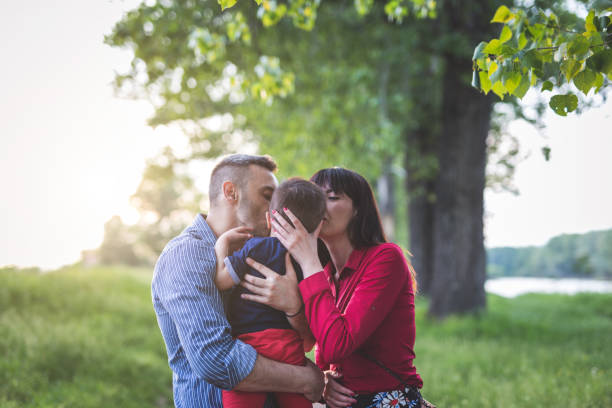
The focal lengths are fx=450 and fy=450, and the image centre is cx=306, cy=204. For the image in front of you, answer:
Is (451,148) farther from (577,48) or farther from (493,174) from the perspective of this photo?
(493,174)

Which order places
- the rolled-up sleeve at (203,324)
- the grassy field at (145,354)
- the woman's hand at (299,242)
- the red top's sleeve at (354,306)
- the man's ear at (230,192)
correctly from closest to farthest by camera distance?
the rolled-up sleeve at (203,324), the red top's sleeve at (354,306), the woman's hand at (299,242), the man's ear at (230,192), the grassy field at (145,354)

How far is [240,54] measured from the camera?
7.99 metres

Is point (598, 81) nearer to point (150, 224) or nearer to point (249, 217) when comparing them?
point (249, 217)

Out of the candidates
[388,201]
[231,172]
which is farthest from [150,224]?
[231,172]

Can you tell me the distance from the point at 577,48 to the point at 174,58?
672 cm

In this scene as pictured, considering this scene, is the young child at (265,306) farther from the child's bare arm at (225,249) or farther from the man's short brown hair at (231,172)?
the man's short brown hair at (231,172)

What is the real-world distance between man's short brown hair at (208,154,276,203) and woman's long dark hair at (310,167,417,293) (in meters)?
0.39

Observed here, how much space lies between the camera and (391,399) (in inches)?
90.3

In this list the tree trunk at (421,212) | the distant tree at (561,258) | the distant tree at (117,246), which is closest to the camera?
the tree trunk at (421,212)

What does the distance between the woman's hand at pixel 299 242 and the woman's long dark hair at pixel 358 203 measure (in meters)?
→ 0.40

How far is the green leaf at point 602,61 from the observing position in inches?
78.6

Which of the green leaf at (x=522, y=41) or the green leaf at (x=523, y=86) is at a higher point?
the green leaf at (x=522, y=41)

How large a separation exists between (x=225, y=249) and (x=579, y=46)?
6.19 feet

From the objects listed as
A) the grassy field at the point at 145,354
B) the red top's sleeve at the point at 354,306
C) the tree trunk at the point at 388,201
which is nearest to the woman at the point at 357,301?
the red top's sleeve at the point at 354,306
